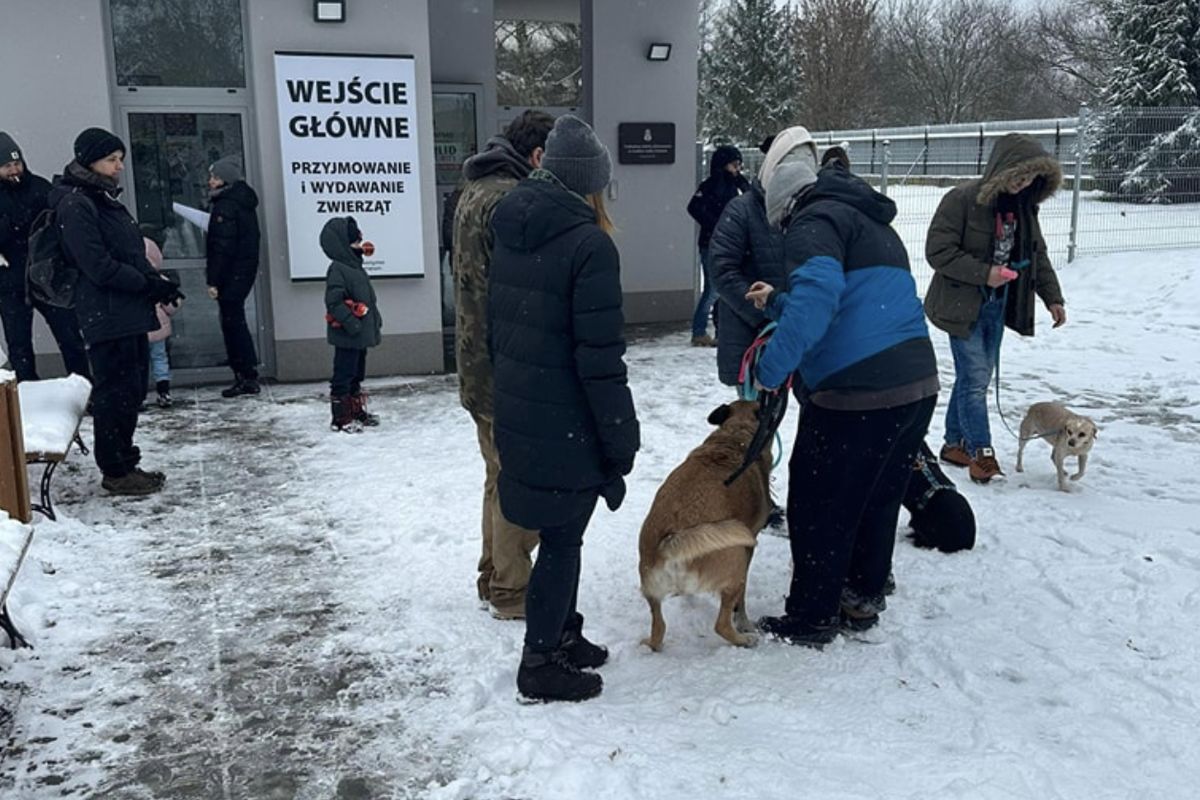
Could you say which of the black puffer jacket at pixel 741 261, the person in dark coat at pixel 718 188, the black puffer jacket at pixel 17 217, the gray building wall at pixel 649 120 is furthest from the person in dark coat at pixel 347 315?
the gray building wall at pixel 649 120

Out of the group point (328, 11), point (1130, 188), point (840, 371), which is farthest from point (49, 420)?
point (1130, 188)

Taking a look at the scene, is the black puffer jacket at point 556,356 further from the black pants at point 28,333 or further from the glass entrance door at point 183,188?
the glass entrance door at point 183,188

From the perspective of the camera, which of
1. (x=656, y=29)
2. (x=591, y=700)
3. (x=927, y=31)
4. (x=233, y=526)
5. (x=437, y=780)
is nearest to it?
(x=437, y=780)

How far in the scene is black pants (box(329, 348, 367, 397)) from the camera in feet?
23.2

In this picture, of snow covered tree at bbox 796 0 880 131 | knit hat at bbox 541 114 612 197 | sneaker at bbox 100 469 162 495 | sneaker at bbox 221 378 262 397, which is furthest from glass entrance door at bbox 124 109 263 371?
snow covered tree at bbox 796 0 880 131

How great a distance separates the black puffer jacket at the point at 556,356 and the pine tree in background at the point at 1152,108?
12.6m

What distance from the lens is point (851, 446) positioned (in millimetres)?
3734

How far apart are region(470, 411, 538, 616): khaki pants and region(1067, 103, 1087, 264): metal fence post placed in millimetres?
11386

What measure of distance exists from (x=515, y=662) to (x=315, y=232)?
5.45 metres

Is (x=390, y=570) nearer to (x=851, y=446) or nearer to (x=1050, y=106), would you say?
(x=851, y=446)

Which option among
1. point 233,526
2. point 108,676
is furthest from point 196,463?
point 108,676

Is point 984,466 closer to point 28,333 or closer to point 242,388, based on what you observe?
point 242,388

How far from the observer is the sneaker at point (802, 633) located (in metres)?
3.94

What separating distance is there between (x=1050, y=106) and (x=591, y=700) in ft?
124
